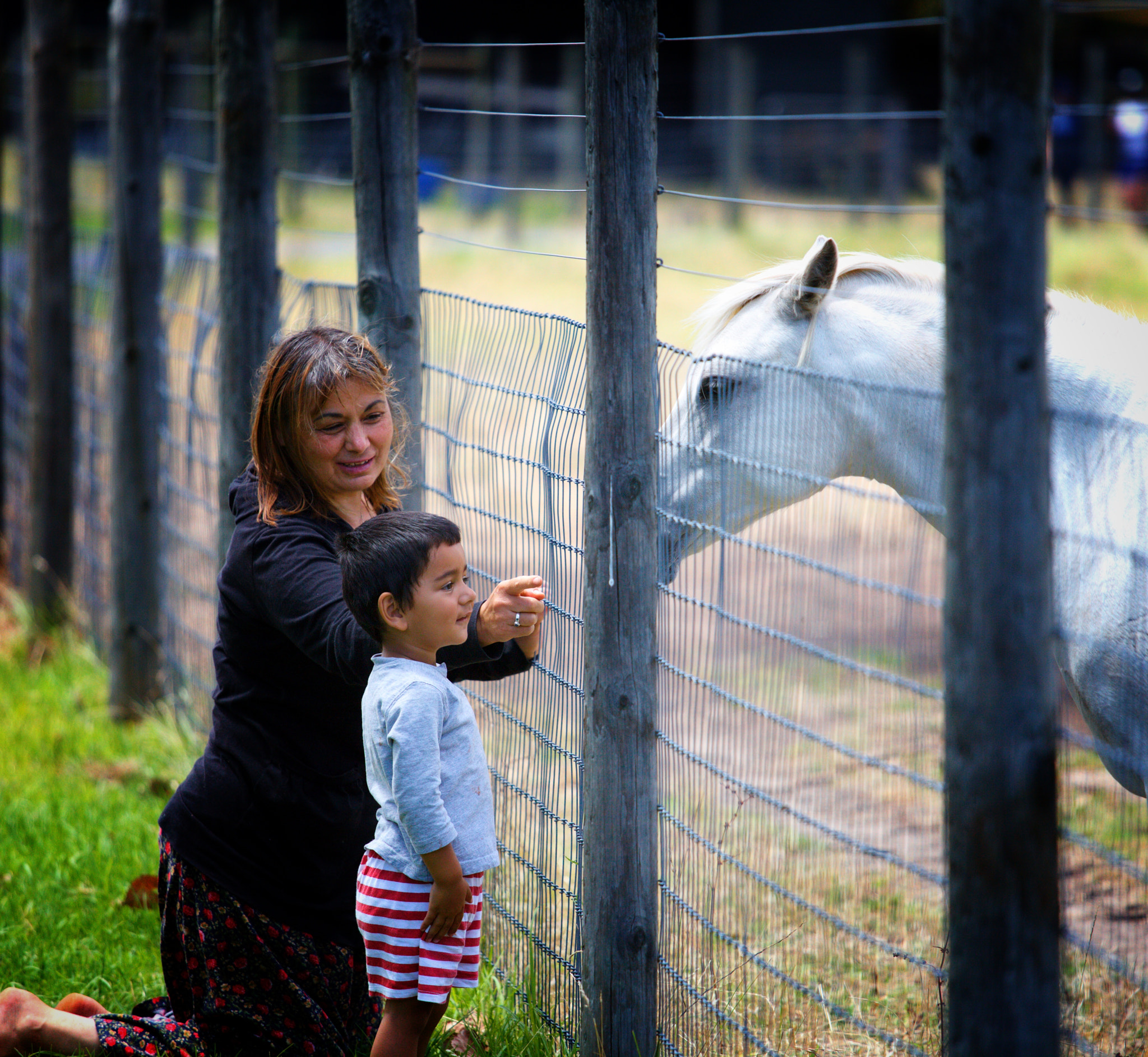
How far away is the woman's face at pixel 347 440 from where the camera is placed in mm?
2176

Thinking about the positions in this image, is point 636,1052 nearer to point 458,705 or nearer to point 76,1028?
point 458,705

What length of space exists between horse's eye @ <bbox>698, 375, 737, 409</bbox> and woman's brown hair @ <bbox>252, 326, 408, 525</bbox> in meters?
0.67

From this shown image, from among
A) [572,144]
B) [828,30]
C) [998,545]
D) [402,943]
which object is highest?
[572,144]

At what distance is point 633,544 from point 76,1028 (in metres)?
1.49

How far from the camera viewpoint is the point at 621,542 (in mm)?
2168

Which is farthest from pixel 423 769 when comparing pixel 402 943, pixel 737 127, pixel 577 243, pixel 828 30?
pixel 737 127

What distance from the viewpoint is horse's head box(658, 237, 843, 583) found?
2.36m

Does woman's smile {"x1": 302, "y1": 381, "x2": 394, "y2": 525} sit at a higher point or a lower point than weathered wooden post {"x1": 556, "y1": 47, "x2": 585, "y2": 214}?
lower

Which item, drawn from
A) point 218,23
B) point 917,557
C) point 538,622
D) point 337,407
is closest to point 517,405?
point 337,407

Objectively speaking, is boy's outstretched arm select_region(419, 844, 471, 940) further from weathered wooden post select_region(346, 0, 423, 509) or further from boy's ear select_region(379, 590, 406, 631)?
weathered wooden post select_region(346, 0, 423, 509)

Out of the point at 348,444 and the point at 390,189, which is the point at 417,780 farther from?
the point at 390,189

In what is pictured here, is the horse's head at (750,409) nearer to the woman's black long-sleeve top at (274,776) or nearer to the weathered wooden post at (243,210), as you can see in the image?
the woman's black long-sleeve top at (274,776)

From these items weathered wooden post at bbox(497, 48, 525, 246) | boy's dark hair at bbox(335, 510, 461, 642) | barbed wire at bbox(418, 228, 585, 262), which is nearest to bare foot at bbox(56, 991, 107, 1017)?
boy's dark hair at bbox(335, 510, 461, 642)

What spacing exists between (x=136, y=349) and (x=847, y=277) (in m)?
3.08
